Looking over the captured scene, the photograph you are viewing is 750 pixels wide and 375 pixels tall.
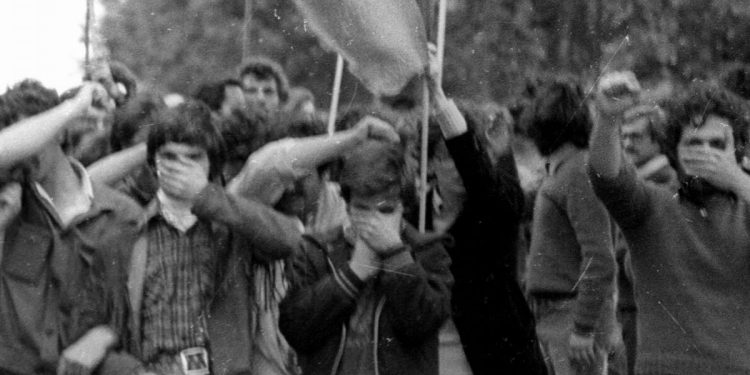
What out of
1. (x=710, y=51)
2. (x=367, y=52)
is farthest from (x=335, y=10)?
(x=710, y=51)

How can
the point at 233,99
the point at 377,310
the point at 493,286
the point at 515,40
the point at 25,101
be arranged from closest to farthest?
1. the point at 377,310
2. the point at 25,101
3. the point at 493,286
4. the point at 233,99
5. the point at 515,40

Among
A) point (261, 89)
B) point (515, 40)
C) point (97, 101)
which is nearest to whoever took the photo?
point (97, 101)

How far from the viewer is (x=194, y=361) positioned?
6.19 m

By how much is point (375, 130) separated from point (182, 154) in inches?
31.7

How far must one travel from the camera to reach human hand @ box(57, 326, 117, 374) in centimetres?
613

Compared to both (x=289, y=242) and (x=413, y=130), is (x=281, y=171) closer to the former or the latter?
(x=289, y=242)

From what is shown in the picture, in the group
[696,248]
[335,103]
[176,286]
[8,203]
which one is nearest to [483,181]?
[696,248]

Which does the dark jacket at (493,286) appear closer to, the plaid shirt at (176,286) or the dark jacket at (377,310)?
the dark jacket at (377,310)

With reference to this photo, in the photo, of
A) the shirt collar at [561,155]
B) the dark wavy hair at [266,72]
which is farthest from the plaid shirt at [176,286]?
the dark wavy hair at [266,72]

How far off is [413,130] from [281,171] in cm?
102

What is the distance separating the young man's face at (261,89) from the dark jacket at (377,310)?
2.98 m

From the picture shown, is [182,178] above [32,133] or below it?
below

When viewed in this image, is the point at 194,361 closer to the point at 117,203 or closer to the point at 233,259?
the point at 233,259

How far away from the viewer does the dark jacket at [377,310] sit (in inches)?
246
